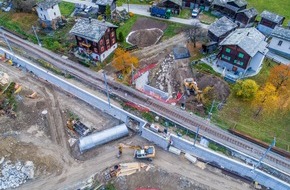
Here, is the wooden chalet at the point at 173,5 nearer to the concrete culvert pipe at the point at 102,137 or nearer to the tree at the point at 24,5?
the tree at the point at 24,5

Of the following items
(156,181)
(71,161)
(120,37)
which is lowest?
(71,161)

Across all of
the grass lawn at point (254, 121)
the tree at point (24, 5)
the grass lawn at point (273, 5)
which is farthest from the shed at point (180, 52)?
the tree at point (24, 5)

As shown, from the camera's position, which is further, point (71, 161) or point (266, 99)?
point (266, 99)

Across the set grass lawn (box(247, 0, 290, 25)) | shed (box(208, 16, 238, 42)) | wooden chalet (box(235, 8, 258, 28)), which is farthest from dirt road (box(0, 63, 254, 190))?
grass lawn (box(247, 0, 290, 25))

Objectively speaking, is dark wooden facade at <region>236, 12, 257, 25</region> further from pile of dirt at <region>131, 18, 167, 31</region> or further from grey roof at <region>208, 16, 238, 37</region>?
pile of dirt at <region>131, 18, 167, 31</region>

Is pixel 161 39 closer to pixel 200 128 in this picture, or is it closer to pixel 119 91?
pixel 119 91

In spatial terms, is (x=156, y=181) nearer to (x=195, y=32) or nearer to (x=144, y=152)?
(x=144, y=152)

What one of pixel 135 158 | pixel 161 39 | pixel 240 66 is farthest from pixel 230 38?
pixel 135 158

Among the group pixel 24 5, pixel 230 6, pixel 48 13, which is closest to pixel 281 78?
pixel 230 6
